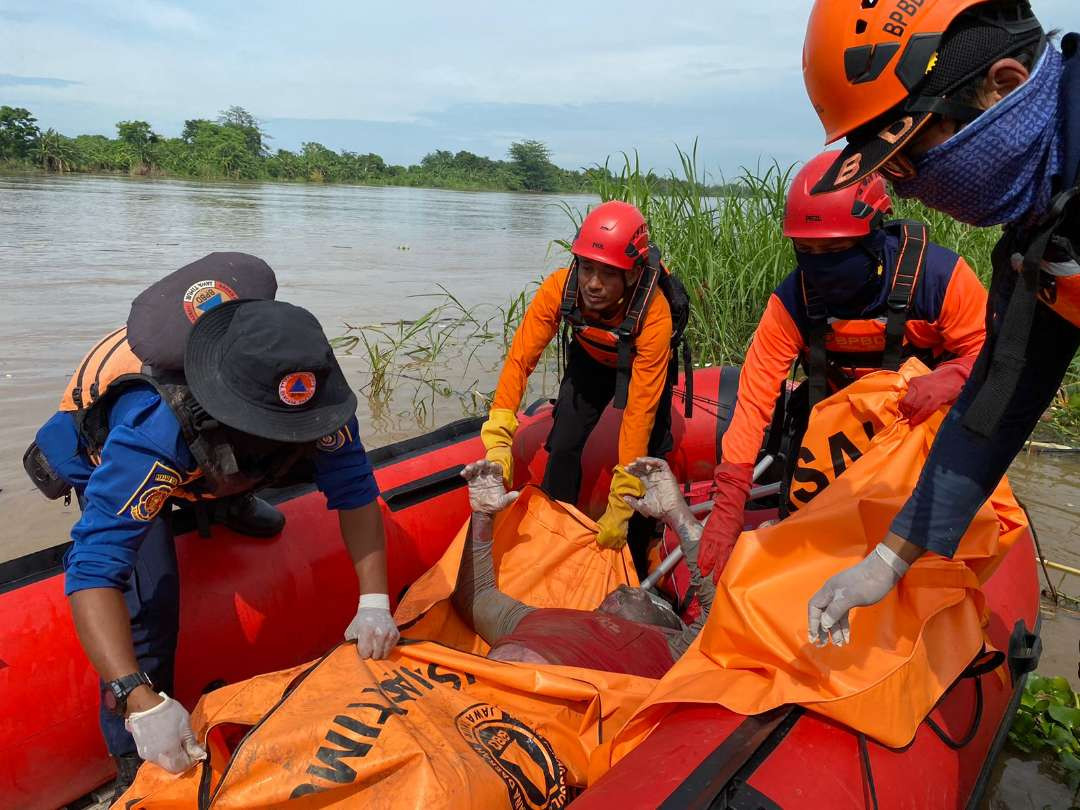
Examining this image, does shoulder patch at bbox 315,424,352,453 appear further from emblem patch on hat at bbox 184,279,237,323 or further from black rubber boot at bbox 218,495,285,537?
black rubber boot at bbox 218,495,285,537

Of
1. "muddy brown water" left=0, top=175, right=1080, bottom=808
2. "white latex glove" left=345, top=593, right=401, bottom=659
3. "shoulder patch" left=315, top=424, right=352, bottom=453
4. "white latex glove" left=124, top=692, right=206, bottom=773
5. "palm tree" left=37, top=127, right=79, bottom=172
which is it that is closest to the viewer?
"white latex glove" left=124, top=692, right=206, bottom=773

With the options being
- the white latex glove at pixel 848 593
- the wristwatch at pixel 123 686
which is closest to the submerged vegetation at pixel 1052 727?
the white latex glove at pixel 848 593

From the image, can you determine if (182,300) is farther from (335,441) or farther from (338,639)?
(338,639)

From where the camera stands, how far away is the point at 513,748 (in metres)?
1.63

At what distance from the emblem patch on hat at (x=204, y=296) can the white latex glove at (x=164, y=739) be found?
86 centimetres

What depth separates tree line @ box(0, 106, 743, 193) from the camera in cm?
2947

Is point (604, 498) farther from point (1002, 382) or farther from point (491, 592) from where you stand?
point (1002, 382)

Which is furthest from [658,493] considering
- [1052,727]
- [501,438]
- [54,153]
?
[54,153]

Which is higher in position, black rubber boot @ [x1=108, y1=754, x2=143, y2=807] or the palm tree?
the palm tree

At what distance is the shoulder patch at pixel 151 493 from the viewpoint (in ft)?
5.45

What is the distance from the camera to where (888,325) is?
2.48 m

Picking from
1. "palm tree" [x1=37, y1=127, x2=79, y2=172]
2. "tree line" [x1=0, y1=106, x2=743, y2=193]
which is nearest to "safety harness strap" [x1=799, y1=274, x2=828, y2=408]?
"tree line" [x1=0, y1=106, x2=743, y2=193]

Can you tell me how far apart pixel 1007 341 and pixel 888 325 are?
47.5 inches

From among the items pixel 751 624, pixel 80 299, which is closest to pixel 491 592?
pixel 751 624
